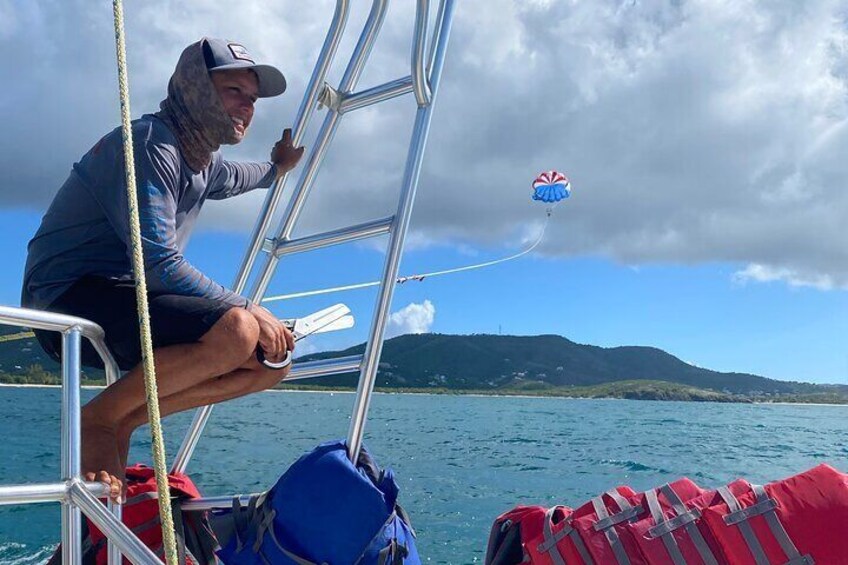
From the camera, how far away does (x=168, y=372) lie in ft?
6.20

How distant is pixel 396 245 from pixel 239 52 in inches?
24.7

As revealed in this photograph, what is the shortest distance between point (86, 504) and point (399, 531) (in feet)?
2.17

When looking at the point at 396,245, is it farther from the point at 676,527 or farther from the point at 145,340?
the point at 676,527

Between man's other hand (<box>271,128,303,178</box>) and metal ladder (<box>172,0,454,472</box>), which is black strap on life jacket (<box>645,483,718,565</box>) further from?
man's other hand (<box>271,128,303,178</box>)

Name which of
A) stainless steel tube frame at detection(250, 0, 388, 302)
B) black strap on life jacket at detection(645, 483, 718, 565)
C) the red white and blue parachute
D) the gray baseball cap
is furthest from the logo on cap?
the red white and blue parachute

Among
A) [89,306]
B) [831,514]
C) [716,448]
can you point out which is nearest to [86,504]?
[89,306]

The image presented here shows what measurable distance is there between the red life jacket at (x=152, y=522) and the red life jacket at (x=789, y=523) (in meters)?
1.35

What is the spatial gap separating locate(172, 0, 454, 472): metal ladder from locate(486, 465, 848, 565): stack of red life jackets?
540 millimetres

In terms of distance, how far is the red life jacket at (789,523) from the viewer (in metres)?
1.63

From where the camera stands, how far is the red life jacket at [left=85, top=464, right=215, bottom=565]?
2.08 meters

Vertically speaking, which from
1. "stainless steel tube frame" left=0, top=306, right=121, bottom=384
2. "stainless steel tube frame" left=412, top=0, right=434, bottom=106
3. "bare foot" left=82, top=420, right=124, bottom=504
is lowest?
"bare foot" left=82, top=420, right=124, bottom=504

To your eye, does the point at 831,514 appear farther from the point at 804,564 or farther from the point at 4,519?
the point at 4,519

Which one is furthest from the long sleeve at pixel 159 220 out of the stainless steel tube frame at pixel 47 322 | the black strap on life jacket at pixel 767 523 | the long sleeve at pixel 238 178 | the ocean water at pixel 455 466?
the ocean water at pixel 455 466

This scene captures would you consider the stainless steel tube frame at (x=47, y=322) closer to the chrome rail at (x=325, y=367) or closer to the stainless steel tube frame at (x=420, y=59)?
the chrome rail at (x=325, y=367)
